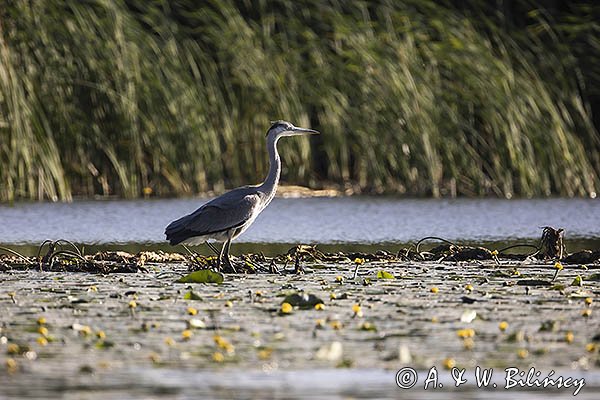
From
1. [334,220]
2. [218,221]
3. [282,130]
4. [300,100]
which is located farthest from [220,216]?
[300,100]

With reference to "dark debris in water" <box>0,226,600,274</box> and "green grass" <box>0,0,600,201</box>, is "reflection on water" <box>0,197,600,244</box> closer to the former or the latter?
"green grass" <box>0,0,600,201</box>

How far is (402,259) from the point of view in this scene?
33.9 feet

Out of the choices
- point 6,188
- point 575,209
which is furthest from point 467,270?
point 6,188

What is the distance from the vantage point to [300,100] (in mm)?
17266

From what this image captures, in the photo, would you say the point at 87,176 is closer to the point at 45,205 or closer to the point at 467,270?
the point at 45,205

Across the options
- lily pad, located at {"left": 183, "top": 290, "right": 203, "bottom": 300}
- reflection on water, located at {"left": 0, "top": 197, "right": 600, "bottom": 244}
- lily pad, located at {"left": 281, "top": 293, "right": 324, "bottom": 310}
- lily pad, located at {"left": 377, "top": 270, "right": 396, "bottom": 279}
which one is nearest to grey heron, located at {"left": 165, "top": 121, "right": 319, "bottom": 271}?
lily pad, located at {"left": 377, "top": 270, "right": 396, "bottom": 279}

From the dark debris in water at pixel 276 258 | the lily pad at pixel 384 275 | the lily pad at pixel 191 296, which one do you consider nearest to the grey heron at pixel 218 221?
the dark debris in water at pixel 276 258

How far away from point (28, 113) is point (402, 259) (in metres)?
6.06

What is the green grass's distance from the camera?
16.0 metres

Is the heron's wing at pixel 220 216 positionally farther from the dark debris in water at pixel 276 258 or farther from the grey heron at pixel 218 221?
the dark debris in water at pixel 276 258

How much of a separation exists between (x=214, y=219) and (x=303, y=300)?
252 centimetres

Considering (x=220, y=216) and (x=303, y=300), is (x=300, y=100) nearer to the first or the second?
(x=220, y=216)

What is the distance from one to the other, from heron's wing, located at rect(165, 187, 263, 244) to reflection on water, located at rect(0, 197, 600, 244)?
269cm

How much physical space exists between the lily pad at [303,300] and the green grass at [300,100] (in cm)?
827
